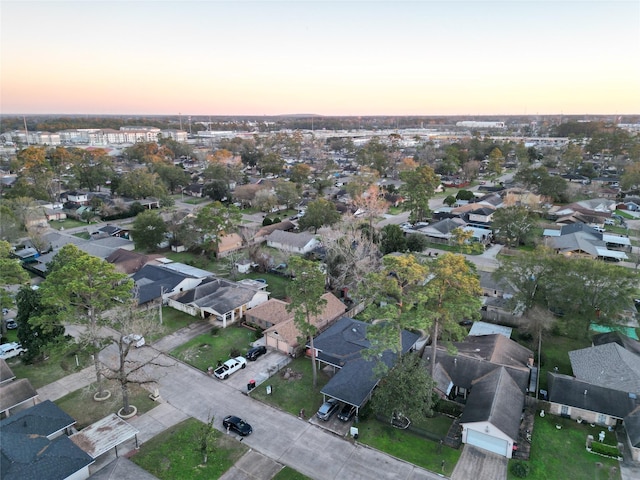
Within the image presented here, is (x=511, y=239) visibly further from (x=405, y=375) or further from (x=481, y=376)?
(x=405, y=375)

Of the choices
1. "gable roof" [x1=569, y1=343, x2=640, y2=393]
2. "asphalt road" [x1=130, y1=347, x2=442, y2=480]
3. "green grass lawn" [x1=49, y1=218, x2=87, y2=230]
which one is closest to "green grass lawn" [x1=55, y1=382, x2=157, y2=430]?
"asphalt road" [x1=130, y1=347, x2=442, y2=480]

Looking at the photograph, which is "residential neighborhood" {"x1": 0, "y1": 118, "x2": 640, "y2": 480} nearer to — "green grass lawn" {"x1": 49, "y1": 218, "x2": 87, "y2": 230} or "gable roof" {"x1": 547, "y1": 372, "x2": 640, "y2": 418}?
"gable roof" {"x1": 547, "y1": 372, "x2": 640, "y2": 418}

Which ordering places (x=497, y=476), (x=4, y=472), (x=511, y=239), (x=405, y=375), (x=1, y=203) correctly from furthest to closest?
(x=1, y=203)
(x=511, y=239)
(x=405, y=375)
(x=497, y=476)
(x=4, y=472)

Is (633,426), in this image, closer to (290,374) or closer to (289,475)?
(289,475)

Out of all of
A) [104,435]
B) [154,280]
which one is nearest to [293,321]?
[104,435]

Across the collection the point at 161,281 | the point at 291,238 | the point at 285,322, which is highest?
the point at 291,238

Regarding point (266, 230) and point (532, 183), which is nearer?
point (266, 230)

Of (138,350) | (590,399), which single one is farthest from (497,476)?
(138,350)
